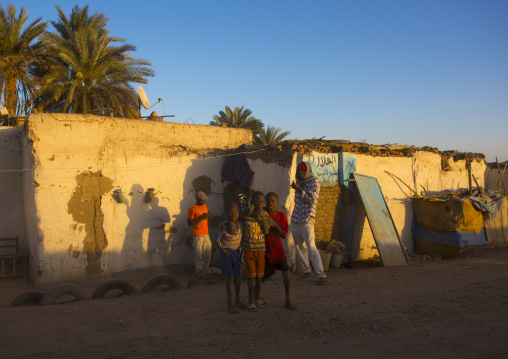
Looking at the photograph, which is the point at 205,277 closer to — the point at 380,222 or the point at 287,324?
the point at 287,324

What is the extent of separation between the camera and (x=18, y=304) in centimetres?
596

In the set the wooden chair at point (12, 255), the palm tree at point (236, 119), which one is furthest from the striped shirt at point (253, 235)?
the palm tree at point (236, 119)

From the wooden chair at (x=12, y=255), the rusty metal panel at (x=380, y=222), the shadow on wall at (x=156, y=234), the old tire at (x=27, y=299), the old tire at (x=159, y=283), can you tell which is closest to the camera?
the old tire at (x=27, y=299)

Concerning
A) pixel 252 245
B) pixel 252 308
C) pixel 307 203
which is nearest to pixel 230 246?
pixel 252 245

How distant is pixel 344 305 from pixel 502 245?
23.0 ft

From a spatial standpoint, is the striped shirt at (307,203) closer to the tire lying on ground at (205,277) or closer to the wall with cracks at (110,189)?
the tire lying on ground at (205,277)

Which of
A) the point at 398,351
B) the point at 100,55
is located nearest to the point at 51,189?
the point at 398,351

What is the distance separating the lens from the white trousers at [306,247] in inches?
259

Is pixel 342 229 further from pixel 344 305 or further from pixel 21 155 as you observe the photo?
pixel 21 155

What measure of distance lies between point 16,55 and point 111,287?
15.0 m

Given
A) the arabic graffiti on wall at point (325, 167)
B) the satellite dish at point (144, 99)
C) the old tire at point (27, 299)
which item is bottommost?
the old tire at point (27, 299)

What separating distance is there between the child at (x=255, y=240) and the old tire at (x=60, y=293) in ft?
8.81

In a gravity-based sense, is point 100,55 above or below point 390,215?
above

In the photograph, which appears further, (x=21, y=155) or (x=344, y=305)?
(x=21, y=155)
